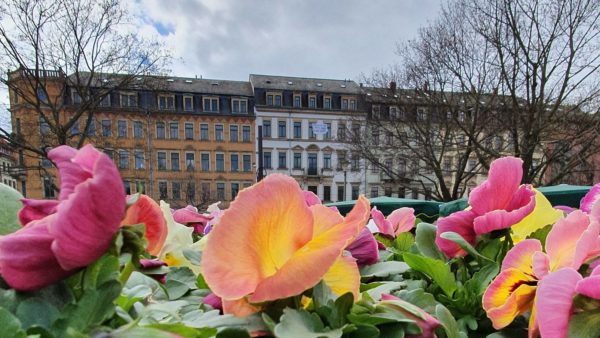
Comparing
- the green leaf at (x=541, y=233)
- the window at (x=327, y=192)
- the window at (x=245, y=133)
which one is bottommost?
the window at (x=327, y=192)

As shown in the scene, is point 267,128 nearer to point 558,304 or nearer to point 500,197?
point 500,197

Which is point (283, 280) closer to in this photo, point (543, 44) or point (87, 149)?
point (87, 149)

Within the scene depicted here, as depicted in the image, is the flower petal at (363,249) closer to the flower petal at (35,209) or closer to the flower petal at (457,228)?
the flower petal at (457,228)

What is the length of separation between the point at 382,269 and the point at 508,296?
0.19 metres

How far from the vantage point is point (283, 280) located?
0.36 meters

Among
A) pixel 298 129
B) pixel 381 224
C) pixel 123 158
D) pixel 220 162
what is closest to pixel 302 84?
pixel 298 129

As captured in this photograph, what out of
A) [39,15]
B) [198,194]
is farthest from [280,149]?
[39,15]

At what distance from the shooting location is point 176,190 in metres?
32.4

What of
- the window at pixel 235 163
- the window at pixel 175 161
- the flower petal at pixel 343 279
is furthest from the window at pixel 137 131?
the flower petal at pixel 343 279

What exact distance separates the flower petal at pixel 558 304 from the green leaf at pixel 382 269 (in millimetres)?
236

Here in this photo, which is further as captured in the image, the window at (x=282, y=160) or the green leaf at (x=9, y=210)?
the window at (x=282, y=160)

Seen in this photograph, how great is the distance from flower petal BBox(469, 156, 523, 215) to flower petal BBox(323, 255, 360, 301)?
285mm

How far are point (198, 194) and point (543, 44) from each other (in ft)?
85.4

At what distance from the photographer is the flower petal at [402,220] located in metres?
1.16
